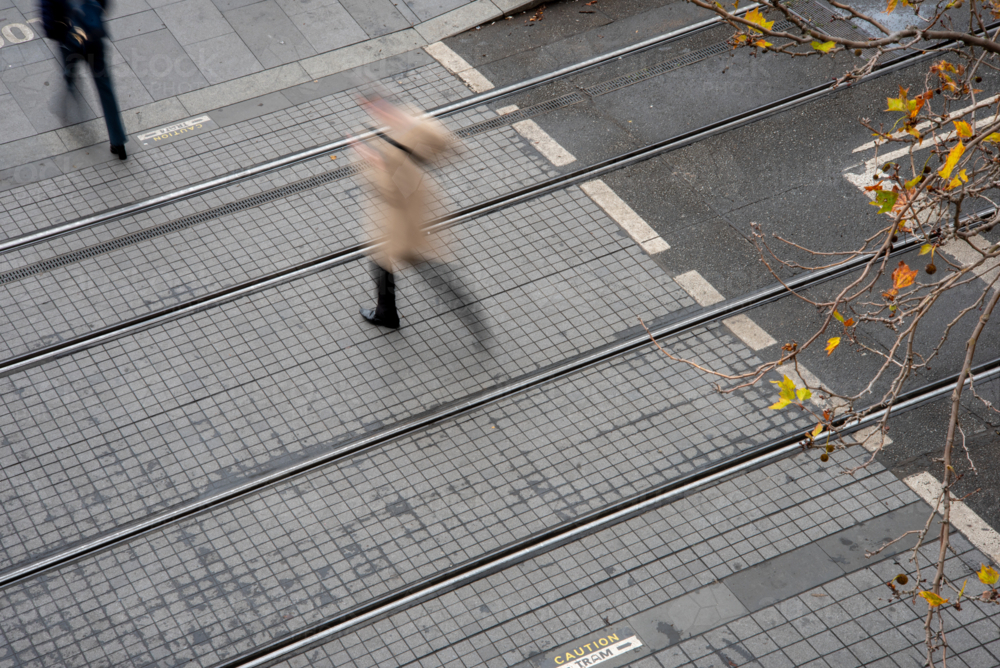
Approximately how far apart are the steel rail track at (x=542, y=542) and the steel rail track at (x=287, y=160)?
2972 millimetres

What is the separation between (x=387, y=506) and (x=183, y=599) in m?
1.36

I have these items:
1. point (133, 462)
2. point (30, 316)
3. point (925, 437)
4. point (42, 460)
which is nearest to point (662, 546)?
point (925, 437)

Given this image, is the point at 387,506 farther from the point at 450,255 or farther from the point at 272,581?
the point at 450,255

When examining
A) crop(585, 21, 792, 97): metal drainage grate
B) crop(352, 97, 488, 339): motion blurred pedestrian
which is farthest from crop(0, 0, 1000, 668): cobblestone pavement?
crop(585, 21, 792, 97): metal drainage grate

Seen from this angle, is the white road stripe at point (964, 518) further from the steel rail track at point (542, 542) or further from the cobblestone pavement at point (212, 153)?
the cobblestone pavement at point (212, 153)

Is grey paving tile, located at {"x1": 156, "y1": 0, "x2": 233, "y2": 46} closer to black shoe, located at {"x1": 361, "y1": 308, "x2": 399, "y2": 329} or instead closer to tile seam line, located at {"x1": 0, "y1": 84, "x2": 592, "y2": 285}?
tile seam line, located at {"x1": 0, "y1": 84, "x2": 592, "y2": 285}

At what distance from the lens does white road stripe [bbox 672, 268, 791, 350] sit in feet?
25.5

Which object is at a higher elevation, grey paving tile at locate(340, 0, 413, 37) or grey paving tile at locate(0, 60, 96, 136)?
grey paving tile at locate(340, 0, 413, 37)

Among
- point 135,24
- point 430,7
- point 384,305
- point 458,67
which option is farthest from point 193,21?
point 384,305

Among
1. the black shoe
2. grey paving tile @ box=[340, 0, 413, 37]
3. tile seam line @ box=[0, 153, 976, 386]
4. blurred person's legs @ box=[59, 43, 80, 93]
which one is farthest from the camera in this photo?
grey paving tile @ box=[340, 0, 413, 37]

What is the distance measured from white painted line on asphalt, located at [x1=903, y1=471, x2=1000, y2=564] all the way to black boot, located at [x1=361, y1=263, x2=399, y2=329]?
373cm

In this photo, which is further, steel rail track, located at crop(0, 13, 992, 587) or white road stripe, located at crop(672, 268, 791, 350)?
white road stripe, located at crop(672, 268, 791, 350)

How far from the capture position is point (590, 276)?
831 centimetres

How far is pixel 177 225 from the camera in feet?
28.8
